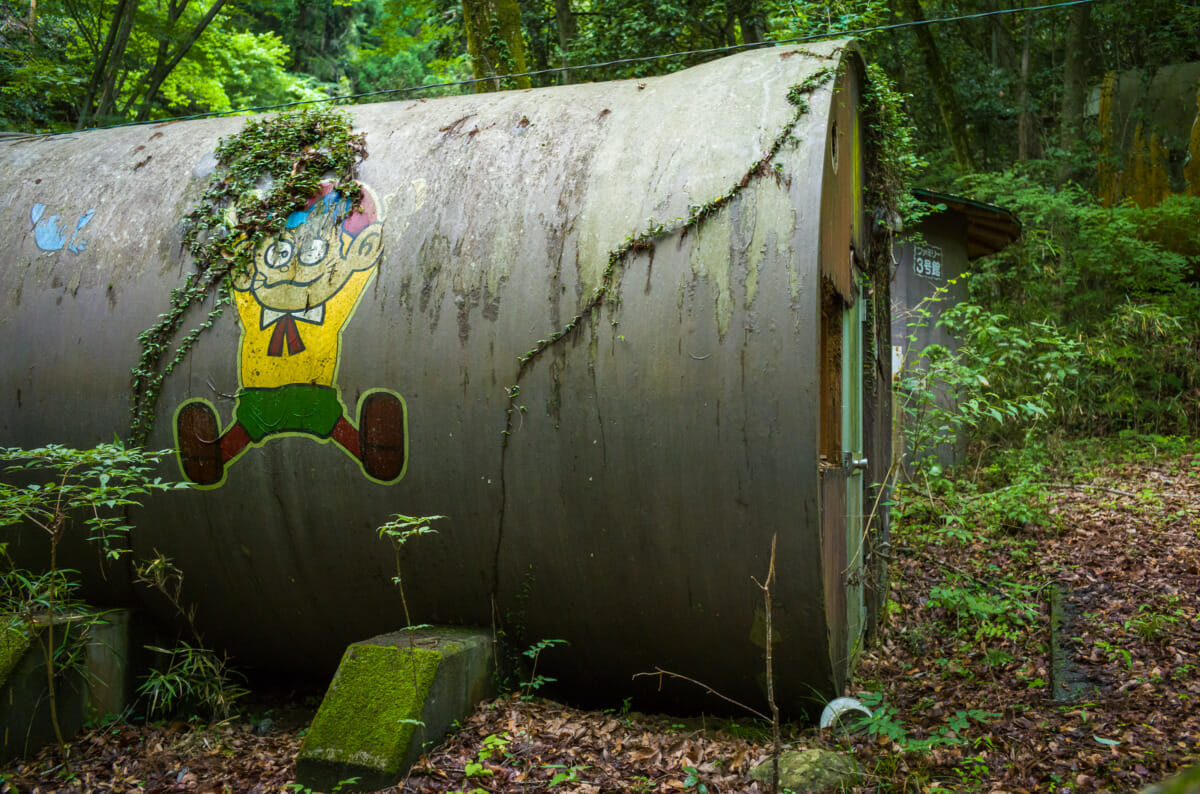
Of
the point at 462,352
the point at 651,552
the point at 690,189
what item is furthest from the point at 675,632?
the point at 690,189

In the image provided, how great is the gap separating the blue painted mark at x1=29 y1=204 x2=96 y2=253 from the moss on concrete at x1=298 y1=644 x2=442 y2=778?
2.85m

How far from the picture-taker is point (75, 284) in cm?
490

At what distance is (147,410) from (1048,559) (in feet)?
21.6

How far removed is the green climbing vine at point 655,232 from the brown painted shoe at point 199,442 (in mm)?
1585

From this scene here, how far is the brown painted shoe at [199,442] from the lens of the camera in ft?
15.0

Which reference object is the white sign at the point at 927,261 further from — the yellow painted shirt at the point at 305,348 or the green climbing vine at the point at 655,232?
the yellow painted shirt at the point at 305,348

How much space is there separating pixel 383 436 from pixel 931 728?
297 centimetres

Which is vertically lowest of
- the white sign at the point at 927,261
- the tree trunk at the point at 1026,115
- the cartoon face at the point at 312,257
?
the cartoon face at the point at 312,257

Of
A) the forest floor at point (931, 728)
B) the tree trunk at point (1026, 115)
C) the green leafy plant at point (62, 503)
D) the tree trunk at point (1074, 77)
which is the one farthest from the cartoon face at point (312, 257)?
the tree trunk at point (1026, 115)

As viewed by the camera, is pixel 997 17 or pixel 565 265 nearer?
pixel 565 265

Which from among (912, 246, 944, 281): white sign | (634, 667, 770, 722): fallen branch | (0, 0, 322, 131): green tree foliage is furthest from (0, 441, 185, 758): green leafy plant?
(912, 246, 944, 281): white sign

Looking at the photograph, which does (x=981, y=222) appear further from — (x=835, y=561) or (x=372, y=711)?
(x=372, y=711)

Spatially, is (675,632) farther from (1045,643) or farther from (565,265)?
(1045,643)

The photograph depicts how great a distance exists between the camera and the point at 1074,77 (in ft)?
48.7
